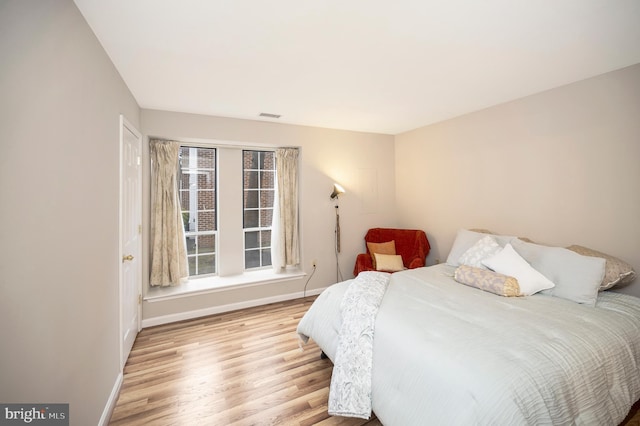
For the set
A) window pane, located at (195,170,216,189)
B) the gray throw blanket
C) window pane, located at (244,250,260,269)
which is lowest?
the gray throw blanket

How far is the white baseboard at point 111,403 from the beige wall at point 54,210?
5 cm

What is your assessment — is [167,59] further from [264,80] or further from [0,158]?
[0,158]

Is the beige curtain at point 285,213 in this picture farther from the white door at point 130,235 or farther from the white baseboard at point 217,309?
the white door at point 130,235

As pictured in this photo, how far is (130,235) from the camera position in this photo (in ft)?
8.51

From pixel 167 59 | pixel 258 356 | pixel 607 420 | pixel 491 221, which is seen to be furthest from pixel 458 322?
pixel 167 59

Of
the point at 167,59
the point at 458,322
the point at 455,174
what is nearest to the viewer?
the point at 458,322

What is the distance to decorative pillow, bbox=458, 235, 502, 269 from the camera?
2.62 meters

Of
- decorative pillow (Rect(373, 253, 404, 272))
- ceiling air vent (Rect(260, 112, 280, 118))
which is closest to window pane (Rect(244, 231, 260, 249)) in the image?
ceiling air vent (Rect(260, 112, 280, 118))

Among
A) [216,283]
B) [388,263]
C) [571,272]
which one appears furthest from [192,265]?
[571,272]

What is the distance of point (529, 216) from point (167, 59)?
379cm

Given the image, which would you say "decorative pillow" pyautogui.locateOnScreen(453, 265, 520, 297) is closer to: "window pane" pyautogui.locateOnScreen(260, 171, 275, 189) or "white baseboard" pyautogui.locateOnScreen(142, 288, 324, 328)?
"white baseboard" pyautogui.locateOnScreen(142, 288, 324, 328)

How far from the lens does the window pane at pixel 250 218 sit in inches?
156

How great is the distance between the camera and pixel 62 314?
126 cm

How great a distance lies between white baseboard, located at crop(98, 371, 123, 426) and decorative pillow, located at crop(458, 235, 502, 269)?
322 centimetres
